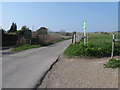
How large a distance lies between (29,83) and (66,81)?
1212 millimetres

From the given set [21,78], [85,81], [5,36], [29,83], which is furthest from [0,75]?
[5,36]

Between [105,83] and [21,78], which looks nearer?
[105,83]

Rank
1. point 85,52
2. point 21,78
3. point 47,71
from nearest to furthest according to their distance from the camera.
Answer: point 21,78
point 47,71
point 85,52

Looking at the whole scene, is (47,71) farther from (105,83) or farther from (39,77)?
(105,83)

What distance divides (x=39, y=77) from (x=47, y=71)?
3.87ft

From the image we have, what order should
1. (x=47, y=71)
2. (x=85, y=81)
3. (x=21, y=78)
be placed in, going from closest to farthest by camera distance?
1. (x=85, y=81)
2. (x=21, y=78)
3. (x=47, y=71)

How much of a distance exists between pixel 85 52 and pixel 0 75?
6061 mm

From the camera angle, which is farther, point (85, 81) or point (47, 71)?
point (47, 71)

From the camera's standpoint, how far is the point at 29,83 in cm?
727

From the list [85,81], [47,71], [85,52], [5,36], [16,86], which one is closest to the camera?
[16,86]

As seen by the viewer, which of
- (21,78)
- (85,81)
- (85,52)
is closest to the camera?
(85,81)

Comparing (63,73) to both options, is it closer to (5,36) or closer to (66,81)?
(66,81)

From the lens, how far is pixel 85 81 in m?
7.35

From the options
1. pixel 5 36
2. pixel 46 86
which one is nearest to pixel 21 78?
pixel 46 86
